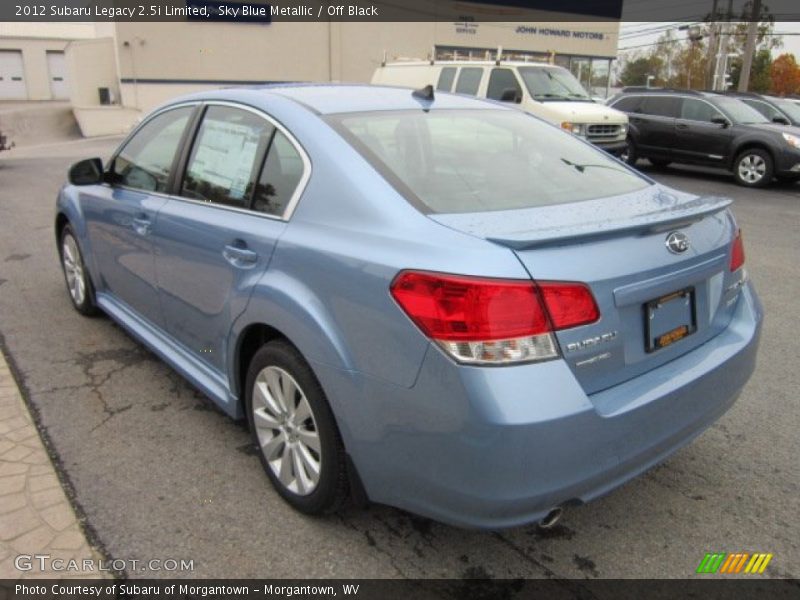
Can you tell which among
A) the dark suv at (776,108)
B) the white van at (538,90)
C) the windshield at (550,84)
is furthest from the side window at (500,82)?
the dark suv at (776,108)

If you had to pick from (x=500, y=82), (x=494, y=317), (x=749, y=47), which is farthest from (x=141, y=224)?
(x=749, y=47)

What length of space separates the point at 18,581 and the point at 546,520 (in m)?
1.86

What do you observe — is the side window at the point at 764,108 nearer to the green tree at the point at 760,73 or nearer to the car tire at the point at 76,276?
the car tire at the point at 76,276

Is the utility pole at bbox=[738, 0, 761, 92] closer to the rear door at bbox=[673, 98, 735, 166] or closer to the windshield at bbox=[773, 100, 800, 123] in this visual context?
the windshield at bbox=[773, 100, 800, 123]

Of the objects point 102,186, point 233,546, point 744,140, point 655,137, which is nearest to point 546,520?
point 233,546

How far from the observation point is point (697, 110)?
13102 mm

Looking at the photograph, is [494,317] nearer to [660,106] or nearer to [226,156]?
[226,156]

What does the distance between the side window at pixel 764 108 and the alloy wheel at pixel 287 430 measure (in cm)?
1444

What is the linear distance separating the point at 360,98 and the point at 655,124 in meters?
12.1

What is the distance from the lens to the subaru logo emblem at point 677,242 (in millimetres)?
2372

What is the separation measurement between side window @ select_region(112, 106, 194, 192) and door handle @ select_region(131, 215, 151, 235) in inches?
6.7

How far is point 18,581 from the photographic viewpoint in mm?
2381
